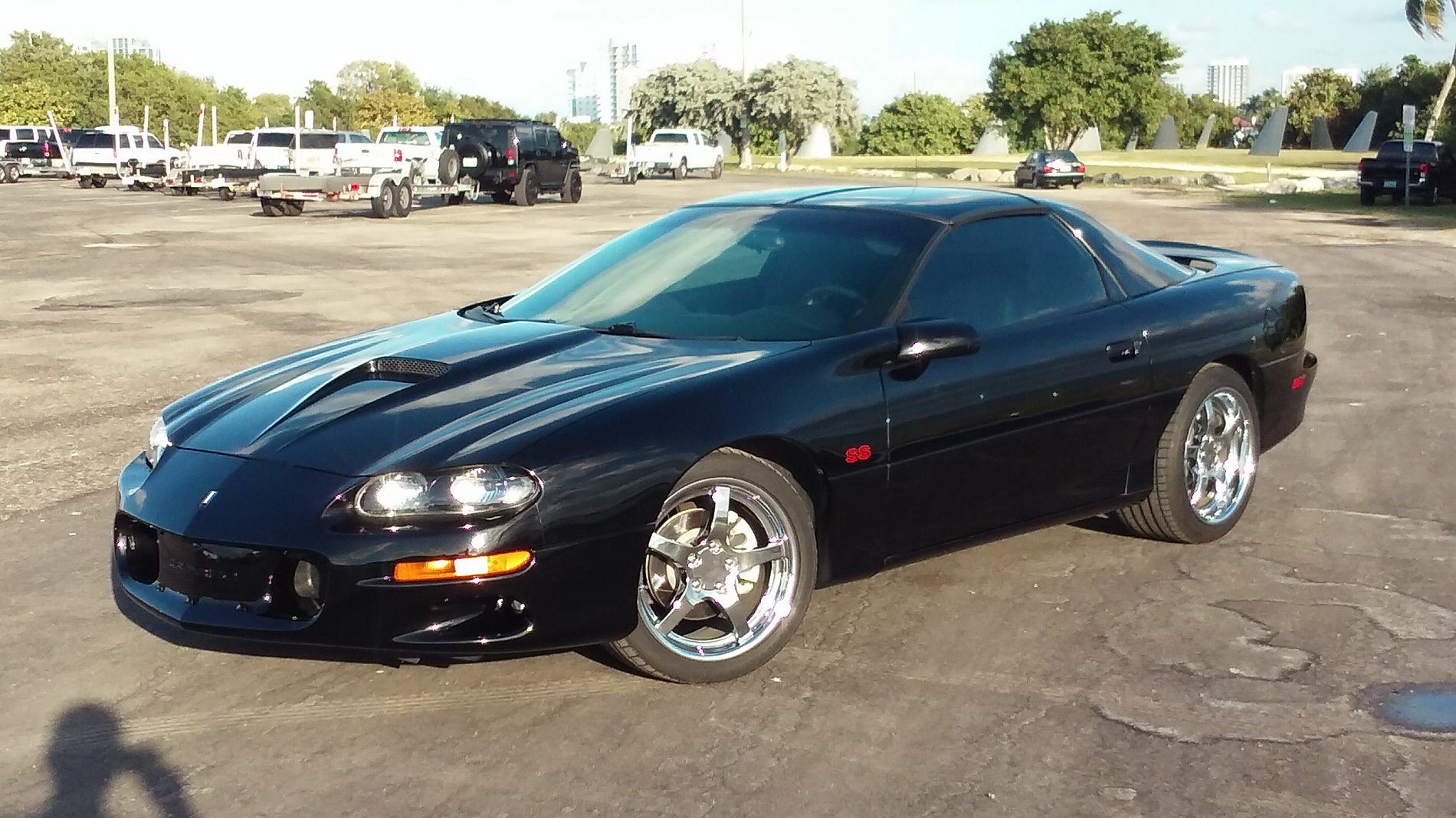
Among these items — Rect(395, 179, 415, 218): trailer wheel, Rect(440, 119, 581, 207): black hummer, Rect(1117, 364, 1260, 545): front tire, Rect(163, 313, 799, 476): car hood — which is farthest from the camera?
Rect(440, 119, 581, 207): black hummer

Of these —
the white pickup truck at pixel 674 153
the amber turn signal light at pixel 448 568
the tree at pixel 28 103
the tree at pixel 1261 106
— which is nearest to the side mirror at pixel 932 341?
the amber turn signal light at pixel 448 568

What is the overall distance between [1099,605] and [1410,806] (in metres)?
1.64

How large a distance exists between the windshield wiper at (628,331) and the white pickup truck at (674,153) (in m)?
48.9

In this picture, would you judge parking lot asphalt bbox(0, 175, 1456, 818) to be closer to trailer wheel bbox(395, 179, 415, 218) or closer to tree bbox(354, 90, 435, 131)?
trailer wheel bbox(395, 179, 415, 218)

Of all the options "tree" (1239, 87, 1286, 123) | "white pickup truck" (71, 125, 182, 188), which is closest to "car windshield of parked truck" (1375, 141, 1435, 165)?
"white pickup truck" (71, 125, 182, 188)

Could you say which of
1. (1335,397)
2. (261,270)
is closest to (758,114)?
(261,270)

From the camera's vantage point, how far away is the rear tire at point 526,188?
117 feet

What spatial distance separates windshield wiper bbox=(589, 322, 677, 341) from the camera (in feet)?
Answer: 16.3

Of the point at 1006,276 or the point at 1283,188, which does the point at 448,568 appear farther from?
the point at 1283,188

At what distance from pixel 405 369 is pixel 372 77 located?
461ft

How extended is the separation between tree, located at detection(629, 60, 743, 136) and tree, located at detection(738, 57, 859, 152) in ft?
4.08

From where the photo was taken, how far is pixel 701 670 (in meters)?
4.31

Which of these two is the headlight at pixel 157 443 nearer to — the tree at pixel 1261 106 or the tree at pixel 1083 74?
the tree at pixel 1083 74

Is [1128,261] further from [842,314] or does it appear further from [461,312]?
[461,312]
